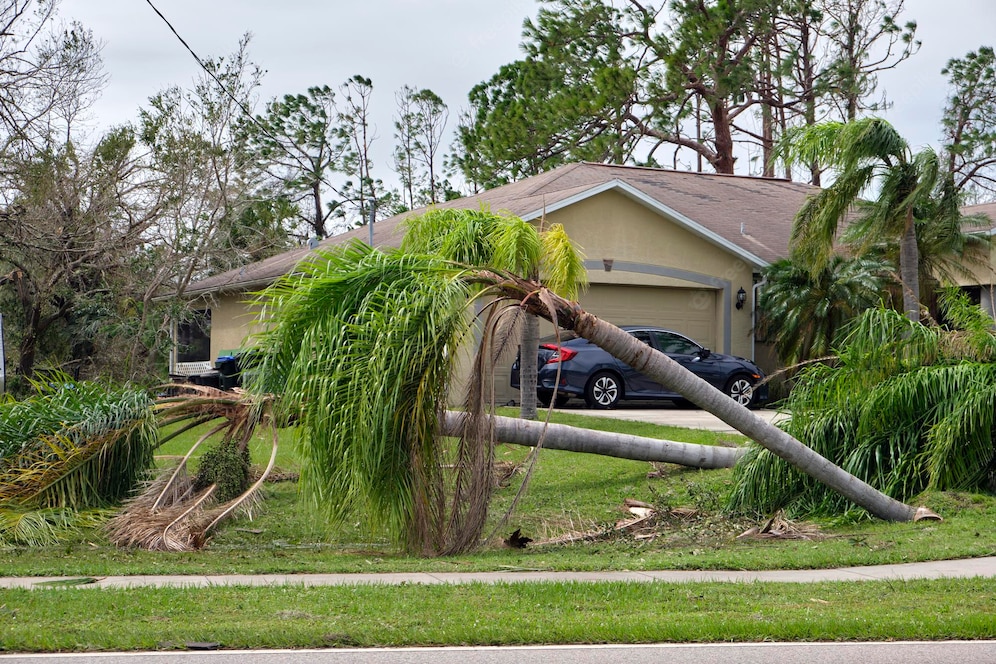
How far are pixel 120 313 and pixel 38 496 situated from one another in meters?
15.2

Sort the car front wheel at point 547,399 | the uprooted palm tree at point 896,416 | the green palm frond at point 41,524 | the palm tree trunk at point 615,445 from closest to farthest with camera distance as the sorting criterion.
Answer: the green palm frond at point 41,524, the uprooted palm tree at point 896,416, the palm tree trunk at point 615,445, the car front wheel at point 547,399

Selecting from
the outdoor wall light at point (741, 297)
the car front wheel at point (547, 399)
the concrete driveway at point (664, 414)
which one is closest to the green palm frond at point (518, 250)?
the concrete driveway at point (664, 414)

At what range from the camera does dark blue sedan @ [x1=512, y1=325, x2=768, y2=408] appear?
67.6 feet

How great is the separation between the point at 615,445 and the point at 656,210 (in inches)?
434

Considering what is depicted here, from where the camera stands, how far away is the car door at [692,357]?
2147cm

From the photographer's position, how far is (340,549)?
1070cm

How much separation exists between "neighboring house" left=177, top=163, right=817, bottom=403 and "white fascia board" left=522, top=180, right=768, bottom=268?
0.02m

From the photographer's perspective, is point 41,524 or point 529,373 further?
point 529,373

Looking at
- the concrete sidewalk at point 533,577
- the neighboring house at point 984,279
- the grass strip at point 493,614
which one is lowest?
the concrete sidewalk at point 533,577

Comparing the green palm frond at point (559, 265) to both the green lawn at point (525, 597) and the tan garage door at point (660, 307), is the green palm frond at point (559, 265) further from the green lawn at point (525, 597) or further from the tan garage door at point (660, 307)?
the tan garage door at point (660, 307)

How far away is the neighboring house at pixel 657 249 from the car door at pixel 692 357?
186cm

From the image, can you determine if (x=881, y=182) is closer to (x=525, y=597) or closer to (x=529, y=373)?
(x=529, y=373)

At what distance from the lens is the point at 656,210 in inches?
928

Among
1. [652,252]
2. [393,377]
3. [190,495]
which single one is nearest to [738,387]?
[652,252]
